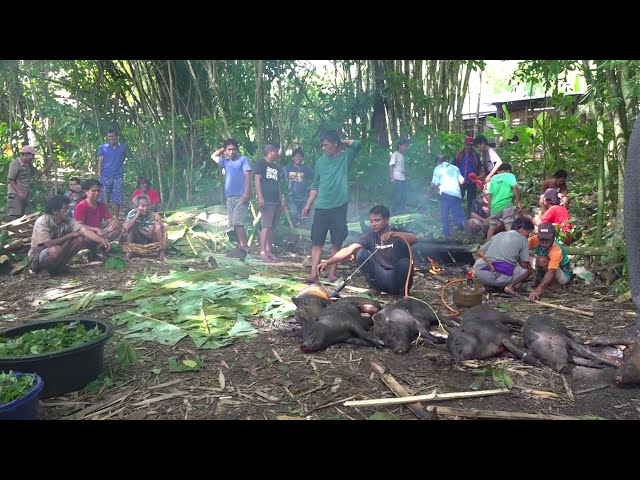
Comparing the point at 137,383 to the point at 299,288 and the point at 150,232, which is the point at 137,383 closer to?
the point at 299,288

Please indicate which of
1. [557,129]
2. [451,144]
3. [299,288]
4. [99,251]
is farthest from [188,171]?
[557,129]

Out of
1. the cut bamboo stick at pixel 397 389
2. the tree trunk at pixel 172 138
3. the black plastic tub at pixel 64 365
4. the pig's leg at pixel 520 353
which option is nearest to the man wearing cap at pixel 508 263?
the pig's leg at pixel 520 353

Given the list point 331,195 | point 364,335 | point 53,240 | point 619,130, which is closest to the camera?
point 364,335

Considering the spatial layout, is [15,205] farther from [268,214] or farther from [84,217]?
[268,214]

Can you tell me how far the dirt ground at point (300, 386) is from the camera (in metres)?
3.61

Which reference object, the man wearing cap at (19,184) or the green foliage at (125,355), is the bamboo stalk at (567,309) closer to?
the green foliage at (125,355)

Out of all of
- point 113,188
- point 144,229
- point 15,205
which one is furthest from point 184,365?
point 113,188

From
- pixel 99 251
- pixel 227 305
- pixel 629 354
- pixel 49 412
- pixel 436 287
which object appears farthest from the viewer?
pixel 99 251

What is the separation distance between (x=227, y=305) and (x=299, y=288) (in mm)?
1053

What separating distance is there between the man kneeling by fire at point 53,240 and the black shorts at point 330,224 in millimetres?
3463

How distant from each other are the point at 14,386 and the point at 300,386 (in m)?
1.93

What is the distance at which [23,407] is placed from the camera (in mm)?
3051

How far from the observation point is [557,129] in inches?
434

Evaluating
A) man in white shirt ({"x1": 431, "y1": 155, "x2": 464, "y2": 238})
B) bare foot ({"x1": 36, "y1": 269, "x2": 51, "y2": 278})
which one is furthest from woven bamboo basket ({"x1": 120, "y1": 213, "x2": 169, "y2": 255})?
man in white shirt ({"x1": 431, "y1": 155, "x2": 464, "y2": 238})
